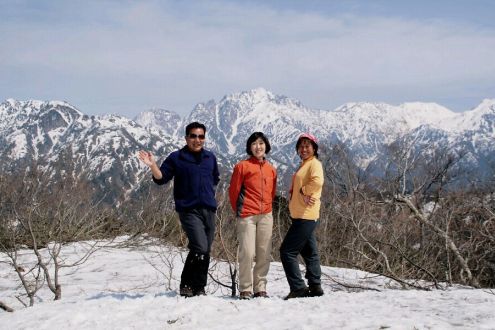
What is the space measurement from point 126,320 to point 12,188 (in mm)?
10277

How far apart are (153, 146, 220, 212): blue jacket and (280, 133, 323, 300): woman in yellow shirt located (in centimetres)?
92

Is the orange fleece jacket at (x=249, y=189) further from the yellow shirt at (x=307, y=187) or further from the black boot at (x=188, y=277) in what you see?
the black boot at (x=188, y=277)

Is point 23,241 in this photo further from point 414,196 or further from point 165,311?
point 414,196

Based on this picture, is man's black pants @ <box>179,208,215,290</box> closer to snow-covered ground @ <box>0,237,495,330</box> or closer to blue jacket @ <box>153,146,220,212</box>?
blue jacket @ <box>153,146,220,212</box>

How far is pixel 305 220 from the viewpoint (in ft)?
17.5

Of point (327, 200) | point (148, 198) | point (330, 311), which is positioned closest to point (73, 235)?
point (148, 198)

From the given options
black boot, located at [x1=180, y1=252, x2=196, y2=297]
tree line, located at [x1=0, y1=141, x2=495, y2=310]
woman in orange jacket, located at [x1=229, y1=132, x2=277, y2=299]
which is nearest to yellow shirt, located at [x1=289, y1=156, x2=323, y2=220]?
woman in orange jacket, located at [x1=229, y1=132, x2=277, y2=299]

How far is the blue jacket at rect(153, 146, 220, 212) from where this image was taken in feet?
17.9

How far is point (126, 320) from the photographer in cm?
478

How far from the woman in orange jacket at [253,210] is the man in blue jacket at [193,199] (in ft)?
1.09

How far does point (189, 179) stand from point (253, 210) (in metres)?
0.77

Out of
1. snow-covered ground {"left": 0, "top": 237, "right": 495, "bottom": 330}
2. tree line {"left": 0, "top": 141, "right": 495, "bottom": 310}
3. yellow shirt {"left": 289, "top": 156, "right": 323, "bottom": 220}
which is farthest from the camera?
tree line {"left": 0, "top": 141, "right": 495, "bottom": 310}

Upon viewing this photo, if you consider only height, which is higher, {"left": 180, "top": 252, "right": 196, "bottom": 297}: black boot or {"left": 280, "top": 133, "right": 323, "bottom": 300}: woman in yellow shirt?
{"left": 280, "top": 133, "right": 323, "bottom": 300}: woman in yellow shirt

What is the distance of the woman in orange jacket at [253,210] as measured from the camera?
540 cm
